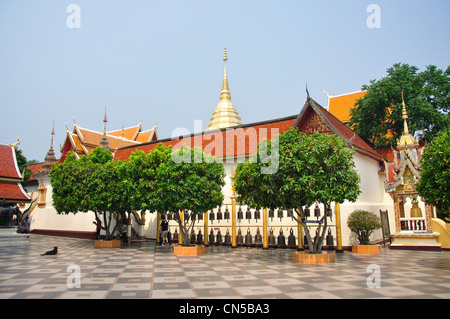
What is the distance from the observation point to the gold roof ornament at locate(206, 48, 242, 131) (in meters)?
41.5

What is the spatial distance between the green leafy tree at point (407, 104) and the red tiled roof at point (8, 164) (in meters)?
27.5

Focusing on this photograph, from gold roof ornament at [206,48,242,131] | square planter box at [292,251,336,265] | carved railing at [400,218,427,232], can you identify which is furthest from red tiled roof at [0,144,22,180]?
carved railing at [400,218,427,232]

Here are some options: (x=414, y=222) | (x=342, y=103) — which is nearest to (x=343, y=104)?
(x=342, y=103)

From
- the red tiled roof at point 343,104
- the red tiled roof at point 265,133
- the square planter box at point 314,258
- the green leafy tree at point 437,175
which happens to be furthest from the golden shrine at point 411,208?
the red tiled roof at point 343,104

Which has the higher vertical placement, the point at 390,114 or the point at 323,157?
the point at 390,114

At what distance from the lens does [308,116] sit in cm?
1948

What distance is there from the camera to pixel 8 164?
27.8m

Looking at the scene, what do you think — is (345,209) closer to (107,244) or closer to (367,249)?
(367,249)

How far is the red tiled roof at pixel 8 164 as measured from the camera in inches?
1057

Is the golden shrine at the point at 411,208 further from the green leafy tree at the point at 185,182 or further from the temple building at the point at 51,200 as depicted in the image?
the temple building at the point at 51,200
